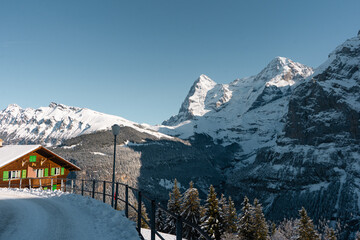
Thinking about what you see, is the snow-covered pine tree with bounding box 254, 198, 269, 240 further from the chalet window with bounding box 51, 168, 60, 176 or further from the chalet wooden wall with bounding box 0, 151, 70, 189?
the chalet window with bounding box 51, 168, 60, 176

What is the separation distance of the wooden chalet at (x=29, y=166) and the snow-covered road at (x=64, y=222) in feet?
45.2

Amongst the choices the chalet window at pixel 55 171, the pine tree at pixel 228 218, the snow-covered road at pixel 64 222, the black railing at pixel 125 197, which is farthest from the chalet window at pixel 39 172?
the pine tree at pixel 228 218

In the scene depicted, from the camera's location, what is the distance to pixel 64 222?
33.7 feet

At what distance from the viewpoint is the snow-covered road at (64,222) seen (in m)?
8.51

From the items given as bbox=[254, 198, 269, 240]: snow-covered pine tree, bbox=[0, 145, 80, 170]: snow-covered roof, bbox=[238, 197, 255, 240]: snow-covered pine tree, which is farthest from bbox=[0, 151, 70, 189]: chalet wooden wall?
bbox=[254, 198, 269, 240]: snow-covered pine tree

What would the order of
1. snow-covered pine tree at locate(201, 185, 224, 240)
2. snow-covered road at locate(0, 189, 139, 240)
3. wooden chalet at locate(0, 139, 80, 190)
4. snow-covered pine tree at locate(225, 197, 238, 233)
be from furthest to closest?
snow-covered pine tree at locate(225, 197, 238, 233) → snow-covered pine tree at locate(201, 185, 224, 240) → wooden chalet at locate(0, 139, 80, 190) → snow-covered road at locate(0, 189, 139, 240)

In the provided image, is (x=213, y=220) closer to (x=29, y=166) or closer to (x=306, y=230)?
(x=306, y=230)

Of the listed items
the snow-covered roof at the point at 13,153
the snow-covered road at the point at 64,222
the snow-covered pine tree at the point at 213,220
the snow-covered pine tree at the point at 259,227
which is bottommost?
the snow-covered pine tree at the point at 259,227

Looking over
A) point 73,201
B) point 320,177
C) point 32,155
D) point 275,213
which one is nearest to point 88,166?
point 275,213

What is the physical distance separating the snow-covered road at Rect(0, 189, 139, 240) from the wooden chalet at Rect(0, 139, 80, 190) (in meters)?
13.8

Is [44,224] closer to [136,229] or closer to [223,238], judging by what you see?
[136,229]

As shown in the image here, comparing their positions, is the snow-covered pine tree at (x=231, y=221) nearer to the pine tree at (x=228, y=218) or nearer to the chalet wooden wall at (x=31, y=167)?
the pine tree at (x=228, y=218)

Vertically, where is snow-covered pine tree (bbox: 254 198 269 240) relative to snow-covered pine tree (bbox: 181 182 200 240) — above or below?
below

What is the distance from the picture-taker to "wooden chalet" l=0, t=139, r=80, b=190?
88.6 feet
